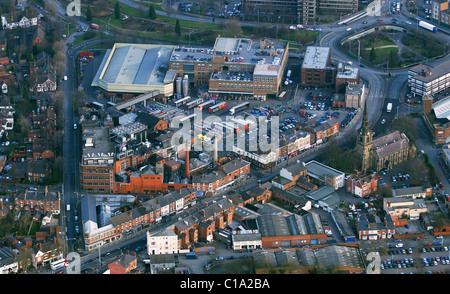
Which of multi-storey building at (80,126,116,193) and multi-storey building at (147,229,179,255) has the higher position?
multi-storey building at (80,126,116,193)

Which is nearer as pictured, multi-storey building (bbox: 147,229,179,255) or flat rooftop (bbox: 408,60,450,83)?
multi-storey building (bbox: 147,229,179,255)

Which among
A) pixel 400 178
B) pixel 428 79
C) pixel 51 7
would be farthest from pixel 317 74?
pixel 51 7

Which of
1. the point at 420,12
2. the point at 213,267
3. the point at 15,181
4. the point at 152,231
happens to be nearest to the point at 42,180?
the point at 15,181

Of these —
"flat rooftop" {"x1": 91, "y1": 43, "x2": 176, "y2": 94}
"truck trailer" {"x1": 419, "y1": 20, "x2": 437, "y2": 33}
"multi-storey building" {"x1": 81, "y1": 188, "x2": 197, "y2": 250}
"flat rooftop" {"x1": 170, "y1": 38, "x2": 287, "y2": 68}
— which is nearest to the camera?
"multi-storey building" {"x1": 81, "y1": 188, "x2": 197, "y2": 250}

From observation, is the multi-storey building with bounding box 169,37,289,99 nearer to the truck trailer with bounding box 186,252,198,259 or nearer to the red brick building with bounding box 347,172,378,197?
the red brick building with bounding box 347,172,378,197

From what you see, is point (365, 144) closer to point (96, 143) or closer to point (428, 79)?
point (428, 79)

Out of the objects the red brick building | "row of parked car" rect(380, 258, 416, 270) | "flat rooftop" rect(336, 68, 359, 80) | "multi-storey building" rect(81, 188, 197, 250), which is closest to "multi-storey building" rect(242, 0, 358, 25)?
"flat rooftop" rect(336, 68, 359, 80)
